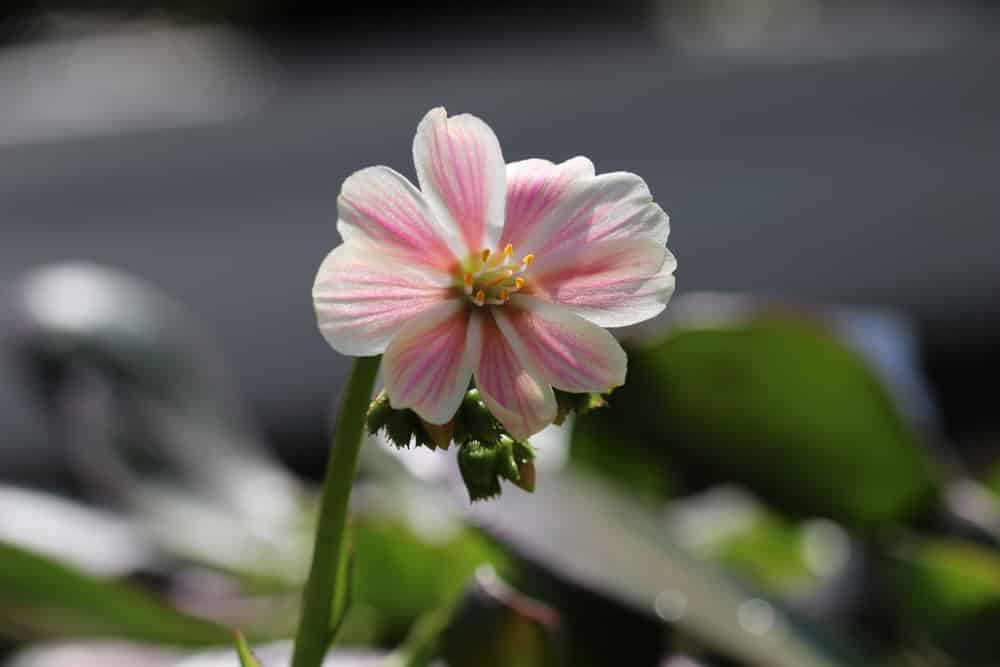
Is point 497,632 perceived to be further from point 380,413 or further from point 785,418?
point 785,418

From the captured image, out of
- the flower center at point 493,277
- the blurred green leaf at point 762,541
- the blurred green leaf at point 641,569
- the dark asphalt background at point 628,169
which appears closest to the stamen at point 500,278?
the flower center at point 493,277

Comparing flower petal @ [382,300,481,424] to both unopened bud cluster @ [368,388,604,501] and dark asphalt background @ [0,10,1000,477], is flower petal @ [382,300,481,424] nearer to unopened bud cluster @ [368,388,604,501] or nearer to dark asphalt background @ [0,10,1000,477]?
unopened bud cluster @ [368,388,604,501]

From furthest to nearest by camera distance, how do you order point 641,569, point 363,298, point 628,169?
1. point 628,169
2. point 641,569
3. point 363,298

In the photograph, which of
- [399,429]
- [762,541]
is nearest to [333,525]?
[399,429]

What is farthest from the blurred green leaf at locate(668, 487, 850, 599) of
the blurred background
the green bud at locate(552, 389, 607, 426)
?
the green bud at locate(552, 389, 607, 426)

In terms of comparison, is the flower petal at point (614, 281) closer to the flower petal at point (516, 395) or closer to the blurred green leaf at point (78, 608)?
the flower petal at point (516, 395)

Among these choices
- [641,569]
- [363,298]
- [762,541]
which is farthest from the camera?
[762,541]
